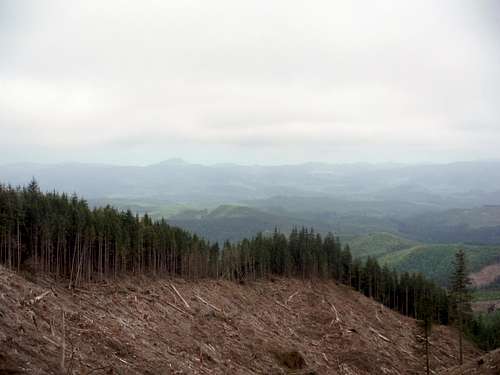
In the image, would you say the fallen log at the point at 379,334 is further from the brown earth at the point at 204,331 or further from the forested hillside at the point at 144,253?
the forested hillside at the point at 144,253

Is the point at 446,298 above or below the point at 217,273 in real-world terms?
below

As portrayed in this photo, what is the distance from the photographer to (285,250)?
271 feet

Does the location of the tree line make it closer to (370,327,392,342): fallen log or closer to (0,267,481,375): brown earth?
(0,267,481,375): brown earth

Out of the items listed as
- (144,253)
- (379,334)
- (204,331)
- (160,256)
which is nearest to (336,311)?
(379,334)

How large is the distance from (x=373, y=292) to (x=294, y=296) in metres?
30.1

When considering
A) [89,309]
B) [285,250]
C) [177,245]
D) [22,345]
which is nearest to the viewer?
[22,345]

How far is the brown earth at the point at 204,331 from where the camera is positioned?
87.1ft

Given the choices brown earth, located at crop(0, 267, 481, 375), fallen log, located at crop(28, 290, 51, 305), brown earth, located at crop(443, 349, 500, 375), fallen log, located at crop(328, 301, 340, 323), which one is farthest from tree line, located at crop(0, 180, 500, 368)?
fallen log, located at crop(328, 301, 340, 323)

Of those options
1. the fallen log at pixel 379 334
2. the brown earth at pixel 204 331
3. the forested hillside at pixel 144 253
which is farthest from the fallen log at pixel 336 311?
the forested hillside at pixel 144 253

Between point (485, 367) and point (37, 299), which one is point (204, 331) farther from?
point (485, 367)

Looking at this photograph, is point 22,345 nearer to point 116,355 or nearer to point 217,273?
point 116,355

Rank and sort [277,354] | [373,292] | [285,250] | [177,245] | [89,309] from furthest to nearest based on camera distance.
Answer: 1. [373,292]
2. [285,250]
3. [177,245]
4. [277,354]
5. [89,309]

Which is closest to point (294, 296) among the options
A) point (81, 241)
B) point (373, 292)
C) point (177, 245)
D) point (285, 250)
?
point (285, 250)

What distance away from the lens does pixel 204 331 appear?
144 ft
